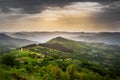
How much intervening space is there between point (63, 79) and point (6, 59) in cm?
5078

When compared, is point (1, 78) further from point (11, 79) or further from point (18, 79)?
point (18, 79)

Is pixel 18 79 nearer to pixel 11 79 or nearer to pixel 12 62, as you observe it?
pixel 11 79

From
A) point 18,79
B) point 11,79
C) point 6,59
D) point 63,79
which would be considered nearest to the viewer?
point 11,79

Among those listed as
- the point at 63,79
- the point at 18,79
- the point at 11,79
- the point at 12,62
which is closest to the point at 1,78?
the point at 11,79

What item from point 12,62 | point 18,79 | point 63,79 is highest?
point 18,79

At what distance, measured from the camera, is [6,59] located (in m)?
140

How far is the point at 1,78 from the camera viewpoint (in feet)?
134

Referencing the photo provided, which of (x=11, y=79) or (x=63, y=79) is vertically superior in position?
(x=11, y=79)

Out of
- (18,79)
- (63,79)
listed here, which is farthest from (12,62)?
(18,79)

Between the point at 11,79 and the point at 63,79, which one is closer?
the point at 11,79

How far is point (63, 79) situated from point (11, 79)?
440 feet

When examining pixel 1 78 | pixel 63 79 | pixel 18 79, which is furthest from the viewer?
pixel 63 79

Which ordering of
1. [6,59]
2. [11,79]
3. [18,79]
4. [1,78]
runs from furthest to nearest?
[6,59], [18,79], [11,79], [1,78]

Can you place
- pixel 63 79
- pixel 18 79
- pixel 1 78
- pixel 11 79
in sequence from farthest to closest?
pixel 63 79
pixel 18 79
pixel 11 79
pixel 1 78
